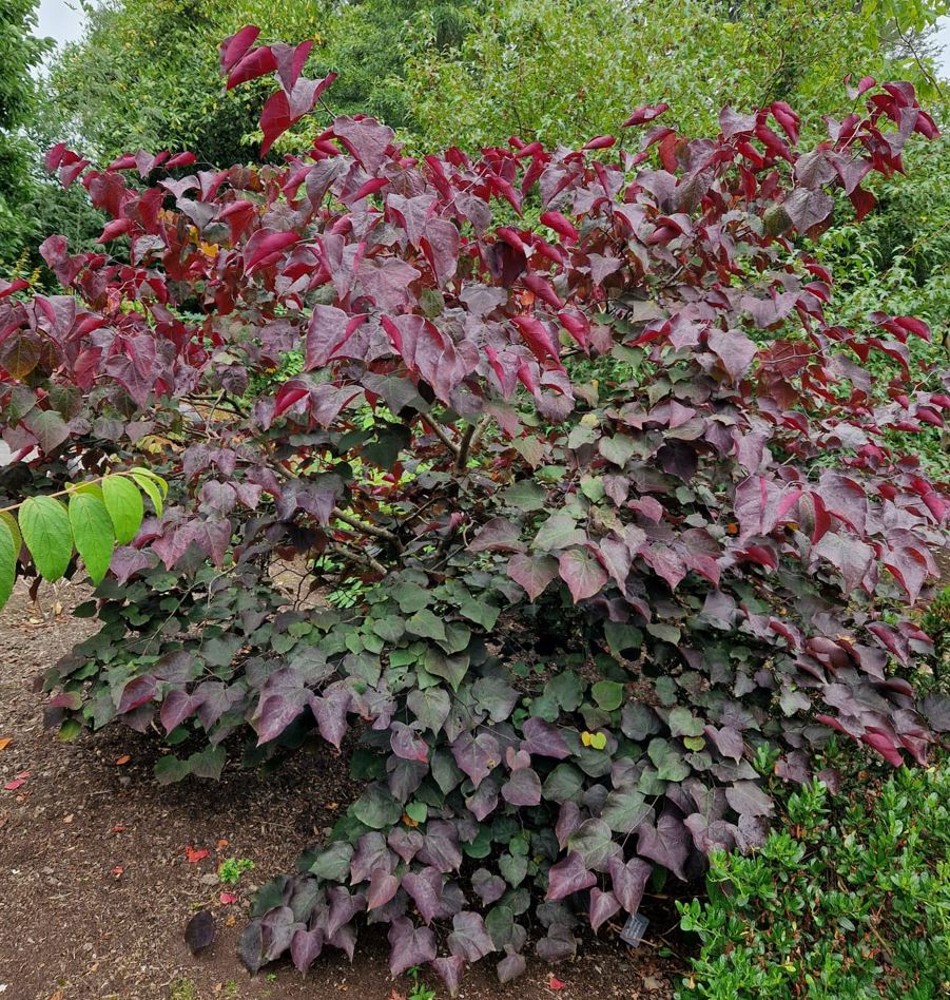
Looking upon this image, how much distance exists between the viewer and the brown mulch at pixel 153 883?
5.08 feet

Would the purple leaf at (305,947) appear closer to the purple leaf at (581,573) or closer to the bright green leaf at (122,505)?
the purple leaf at (581,573)

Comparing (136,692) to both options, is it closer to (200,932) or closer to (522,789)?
(200,932)

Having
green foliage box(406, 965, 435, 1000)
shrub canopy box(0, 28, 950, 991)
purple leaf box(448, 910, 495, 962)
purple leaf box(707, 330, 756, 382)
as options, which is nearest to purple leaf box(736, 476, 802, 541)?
shrub canopy box(0, 28, 950, 991)

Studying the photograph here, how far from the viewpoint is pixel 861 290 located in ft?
13.1

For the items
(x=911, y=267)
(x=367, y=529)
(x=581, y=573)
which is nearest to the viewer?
(x=581, y=573)

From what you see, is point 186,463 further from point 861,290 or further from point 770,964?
point 861,290

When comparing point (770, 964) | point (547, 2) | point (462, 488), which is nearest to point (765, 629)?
point (770, 964)

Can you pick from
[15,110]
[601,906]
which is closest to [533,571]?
[601,906]

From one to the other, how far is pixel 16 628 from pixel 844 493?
3.42 metres

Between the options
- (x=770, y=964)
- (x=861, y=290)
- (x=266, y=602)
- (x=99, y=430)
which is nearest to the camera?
(x=770, y=964)

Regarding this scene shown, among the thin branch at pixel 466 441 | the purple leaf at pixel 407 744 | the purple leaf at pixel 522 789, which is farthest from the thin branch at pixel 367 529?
the purple leaf at pixel 522 789

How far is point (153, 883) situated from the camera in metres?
1.79

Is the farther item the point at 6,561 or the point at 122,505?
the point at 122,505

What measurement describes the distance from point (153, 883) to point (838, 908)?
1.56 m
